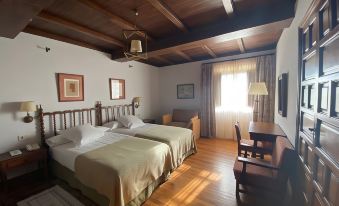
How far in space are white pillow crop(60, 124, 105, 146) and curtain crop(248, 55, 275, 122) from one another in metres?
3.95

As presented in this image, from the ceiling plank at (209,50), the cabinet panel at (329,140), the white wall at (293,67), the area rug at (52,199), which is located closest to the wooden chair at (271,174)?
the white wall at (293,67)

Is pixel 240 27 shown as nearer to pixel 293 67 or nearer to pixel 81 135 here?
pixel 293 67

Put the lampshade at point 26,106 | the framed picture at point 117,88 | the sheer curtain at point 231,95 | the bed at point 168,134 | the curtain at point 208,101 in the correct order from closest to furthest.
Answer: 1. the lampshade at point 26,106
2. the bed at point 168,134
3. the framed picture at point 117,88
4. the sheer curtain at point 231,95
5. the curtain at point 208,101

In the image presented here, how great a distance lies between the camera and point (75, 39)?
337cm

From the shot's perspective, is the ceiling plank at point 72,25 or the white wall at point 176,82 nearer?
the ceiling plank at point 72,25

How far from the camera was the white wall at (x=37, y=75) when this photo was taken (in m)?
2.52

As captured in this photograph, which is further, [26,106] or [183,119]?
[183,119]

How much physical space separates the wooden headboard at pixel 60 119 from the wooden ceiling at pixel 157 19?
1.45 metres

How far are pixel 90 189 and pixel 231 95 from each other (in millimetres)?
4098

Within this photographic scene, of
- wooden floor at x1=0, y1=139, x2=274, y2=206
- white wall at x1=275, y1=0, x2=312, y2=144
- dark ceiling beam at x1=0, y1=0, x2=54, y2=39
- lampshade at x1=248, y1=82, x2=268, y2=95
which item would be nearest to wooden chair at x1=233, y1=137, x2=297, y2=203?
wooden floor at x1=0, y1=139, x2=274, y2=206

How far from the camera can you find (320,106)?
47.4 inches

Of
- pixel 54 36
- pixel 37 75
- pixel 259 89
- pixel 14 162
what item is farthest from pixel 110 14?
pixel 259 89

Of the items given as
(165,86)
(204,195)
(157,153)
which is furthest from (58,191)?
(165,86)

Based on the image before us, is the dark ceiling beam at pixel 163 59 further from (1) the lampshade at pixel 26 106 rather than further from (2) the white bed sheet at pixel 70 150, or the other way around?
(1) the lampshade at pixel 26 106
